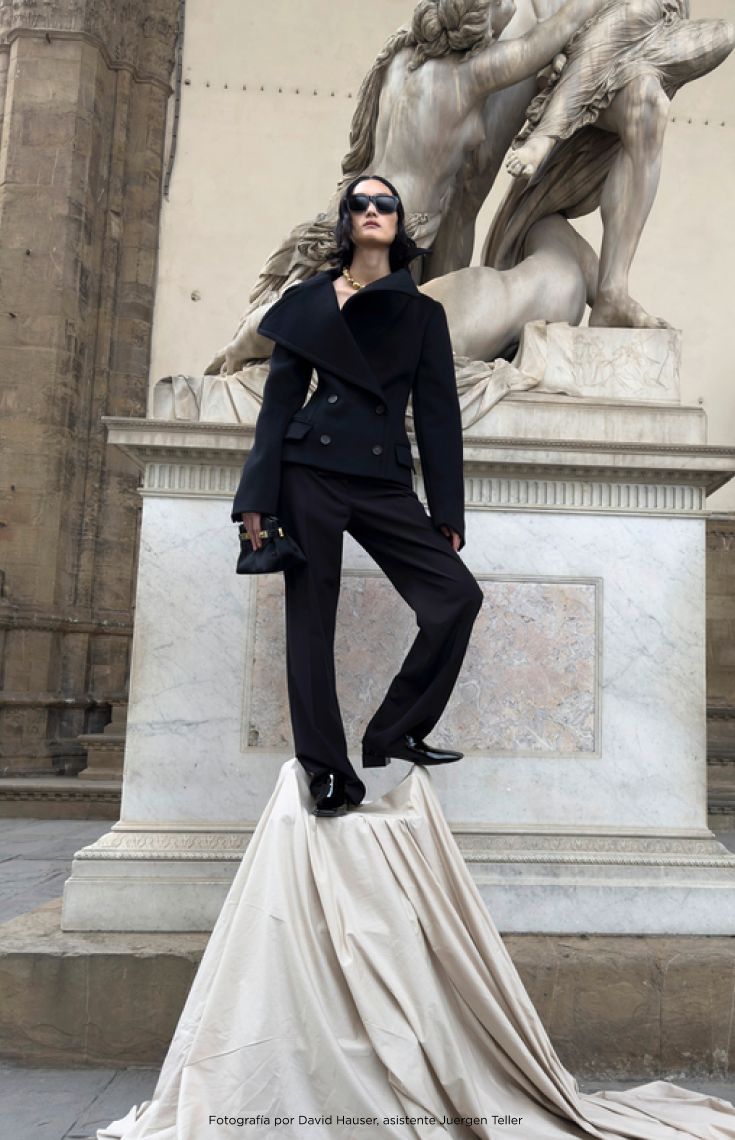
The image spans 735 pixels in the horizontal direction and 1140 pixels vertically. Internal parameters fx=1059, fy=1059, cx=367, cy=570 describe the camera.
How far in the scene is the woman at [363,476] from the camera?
2.20 m

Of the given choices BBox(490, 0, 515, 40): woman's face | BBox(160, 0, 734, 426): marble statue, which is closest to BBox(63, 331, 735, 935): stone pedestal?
BBox(160, 0, 734, 426): marble statue

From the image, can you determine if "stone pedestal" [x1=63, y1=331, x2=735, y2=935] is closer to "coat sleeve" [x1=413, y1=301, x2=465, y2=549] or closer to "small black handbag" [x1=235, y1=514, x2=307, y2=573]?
"coat sleeve" [x1=413, y1=301, x2=465, y2=549]

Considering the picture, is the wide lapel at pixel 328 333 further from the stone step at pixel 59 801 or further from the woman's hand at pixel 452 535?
the stone step at pixel 59 801

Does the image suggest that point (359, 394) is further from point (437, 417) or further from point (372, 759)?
point (372, 759)

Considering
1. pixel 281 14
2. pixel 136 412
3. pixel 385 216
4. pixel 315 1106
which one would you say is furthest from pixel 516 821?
pixel 281 14

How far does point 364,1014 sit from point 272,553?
90 centimetres

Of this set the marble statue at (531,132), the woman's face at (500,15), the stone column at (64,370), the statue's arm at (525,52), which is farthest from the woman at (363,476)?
the stone column at (64,370)

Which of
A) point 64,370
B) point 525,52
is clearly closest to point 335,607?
point 525,52

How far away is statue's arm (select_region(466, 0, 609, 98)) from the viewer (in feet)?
11.0

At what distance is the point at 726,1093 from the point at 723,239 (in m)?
8.96

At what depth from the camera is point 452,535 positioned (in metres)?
2.35

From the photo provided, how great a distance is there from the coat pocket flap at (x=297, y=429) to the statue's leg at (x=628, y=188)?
60.5 inches

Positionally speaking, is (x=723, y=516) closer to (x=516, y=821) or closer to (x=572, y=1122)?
(x=516, y=821)

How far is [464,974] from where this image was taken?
208 centimetres
